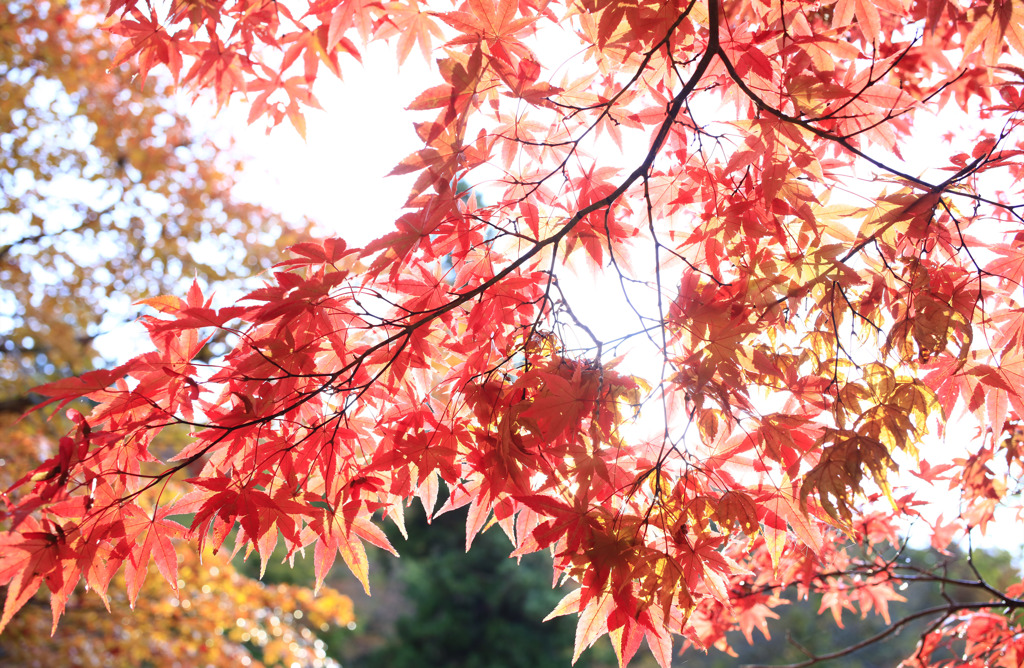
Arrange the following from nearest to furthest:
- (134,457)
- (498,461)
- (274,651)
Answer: (498,461) → (134,457) → (274,651)

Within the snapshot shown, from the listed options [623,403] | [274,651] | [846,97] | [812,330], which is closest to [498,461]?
[623,403]

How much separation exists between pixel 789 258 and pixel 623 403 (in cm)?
41

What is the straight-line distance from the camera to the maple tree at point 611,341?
98cm

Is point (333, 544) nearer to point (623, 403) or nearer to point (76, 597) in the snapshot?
point (623, 403)

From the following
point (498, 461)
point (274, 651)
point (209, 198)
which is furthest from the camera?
point (209, 198)

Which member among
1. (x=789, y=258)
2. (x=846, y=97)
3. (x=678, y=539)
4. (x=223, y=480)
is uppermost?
(x=846, y=97)

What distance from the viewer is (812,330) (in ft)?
3.77

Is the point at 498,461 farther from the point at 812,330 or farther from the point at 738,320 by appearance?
the point at 812,330

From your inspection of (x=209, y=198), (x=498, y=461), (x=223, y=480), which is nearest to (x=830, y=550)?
(x=498, y=461)

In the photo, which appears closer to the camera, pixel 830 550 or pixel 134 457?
pixel 134 457

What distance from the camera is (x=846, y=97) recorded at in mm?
966

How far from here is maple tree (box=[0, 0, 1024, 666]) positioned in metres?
0.98

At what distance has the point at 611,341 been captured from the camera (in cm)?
108

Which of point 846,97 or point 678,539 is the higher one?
point 846,97
